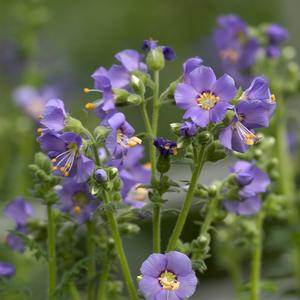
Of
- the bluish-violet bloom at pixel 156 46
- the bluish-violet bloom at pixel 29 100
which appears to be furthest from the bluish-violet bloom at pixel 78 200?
the bluish-violet bloom at pixel 29 100

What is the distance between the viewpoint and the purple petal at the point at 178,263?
1942 mm

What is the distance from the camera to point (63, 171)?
80.5 inches

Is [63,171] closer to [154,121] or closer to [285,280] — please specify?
[154,121]

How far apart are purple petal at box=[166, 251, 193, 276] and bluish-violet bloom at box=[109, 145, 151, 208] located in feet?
1.28

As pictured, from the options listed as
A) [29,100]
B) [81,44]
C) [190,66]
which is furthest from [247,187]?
[81,44]

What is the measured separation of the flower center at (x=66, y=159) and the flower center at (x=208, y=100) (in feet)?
0.99

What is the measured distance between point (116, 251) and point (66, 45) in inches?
255

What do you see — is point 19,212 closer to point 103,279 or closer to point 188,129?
point 103,279

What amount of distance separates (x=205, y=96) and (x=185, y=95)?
0.05m

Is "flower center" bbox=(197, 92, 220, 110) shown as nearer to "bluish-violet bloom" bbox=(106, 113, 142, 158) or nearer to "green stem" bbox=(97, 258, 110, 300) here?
"bluish-violet bloom" bbox=(106, 113, 142, 158)

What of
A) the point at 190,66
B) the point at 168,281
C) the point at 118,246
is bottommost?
the point at 168,281

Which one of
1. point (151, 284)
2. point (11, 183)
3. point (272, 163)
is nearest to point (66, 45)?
point (11, 183)

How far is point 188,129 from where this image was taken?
1972 millimetres

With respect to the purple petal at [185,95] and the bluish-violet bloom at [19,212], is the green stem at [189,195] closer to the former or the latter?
the purple petal at [185,95]
